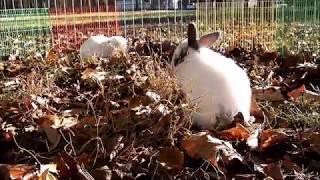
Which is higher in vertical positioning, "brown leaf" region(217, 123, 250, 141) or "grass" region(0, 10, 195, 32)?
"grass" region(0, 10, 195, 32)

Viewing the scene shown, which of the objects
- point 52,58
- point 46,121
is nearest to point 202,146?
point 46,121

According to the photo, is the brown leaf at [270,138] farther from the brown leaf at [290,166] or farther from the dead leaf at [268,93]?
the dead leaf at [268,93]

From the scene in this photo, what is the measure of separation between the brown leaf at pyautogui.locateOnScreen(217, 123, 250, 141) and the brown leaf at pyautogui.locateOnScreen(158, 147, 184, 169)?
0.30 meters

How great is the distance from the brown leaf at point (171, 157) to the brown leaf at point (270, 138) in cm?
39

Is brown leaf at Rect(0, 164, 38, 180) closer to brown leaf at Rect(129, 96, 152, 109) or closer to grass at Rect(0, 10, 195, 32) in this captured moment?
brown leaf at Rect(129, 96, 152, 109)

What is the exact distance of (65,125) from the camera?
2297 mm

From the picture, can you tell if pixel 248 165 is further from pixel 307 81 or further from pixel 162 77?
pixel 307 81

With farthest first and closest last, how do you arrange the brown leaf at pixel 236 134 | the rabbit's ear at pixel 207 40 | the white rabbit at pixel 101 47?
the white rabbit at pixel 101 47 < the rabbit's ear at pixel 207 40 < the brown leaf at pixel 236 134

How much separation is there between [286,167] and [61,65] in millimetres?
2956

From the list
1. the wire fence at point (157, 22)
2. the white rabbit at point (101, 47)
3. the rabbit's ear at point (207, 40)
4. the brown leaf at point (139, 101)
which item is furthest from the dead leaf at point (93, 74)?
the wire fence at point (157, 22)

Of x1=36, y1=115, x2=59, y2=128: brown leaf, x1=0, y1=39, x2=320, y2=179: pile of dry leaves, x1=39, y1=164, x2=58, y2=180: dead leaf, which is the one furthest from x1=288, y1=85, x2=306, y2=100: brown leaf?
x1=39, y1=164, x2=58, y2=180: dead leaf

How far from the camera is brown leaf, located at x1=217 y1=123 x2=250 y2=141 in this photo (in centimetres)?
211

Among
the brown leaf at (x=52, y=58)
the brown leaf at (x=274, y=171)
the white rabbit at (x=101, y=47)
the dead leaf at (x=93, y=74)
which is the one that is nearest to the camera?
the brown leaf at (x=274, y=171)

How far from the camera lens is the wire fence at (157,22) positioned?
531cm
